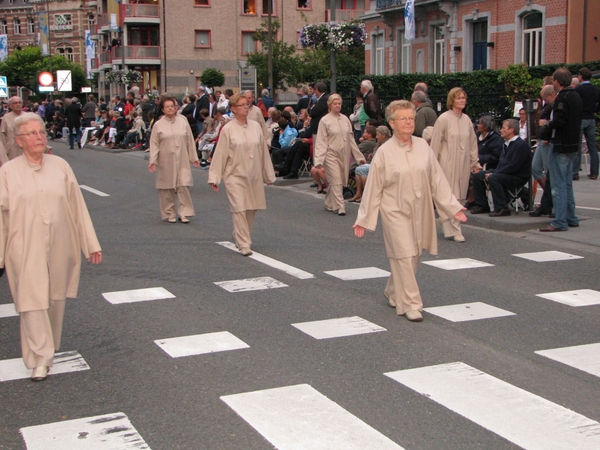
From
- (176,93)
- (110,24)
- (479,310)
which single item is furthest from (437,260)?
(110,24)

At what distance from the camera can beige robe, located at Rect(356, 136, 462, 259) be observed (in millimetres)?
7316

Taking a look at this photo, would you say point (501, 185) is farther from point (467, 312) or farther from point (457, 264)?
point (467, 312)

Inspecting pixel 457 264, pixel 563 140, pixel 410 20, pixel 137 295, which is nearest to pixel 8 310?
pixel 137 295

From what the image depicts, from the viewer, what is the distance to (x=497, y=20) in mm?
33344

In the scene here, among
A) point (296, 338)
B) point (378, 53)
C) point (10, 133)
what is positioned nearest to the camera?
point (296, 338)

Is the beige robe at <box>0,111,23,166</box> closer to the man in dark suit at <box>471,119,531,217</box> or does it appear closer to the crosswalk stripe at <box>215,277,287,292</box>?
the crosswalk stripe at <box>215,277,287,292</box>

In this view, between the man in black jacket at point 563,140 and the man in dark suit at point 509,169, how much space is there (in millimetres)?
803

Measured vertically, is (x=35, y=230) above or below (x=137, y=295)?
above

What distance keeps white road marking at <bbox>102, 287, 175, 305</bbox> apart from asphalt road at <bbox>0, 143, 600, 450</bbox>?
0.12 meters

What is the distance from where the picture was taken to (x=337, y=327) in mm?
7008

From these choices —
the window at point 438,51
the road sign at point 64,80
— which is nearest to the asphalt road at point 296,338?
the window at point 438,51

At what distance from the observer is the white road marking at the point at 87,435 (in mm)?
4660

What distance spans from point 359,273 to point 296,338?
2605 mm

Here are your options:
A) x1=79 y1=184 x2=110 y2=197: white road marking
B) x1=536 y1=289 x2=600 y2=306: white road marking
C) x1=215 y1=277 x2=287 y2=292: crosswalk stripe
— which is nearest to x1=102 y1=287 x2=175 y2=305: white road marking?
x1=215 y1=277 x2=287 y2=292: crosswalk stripe
